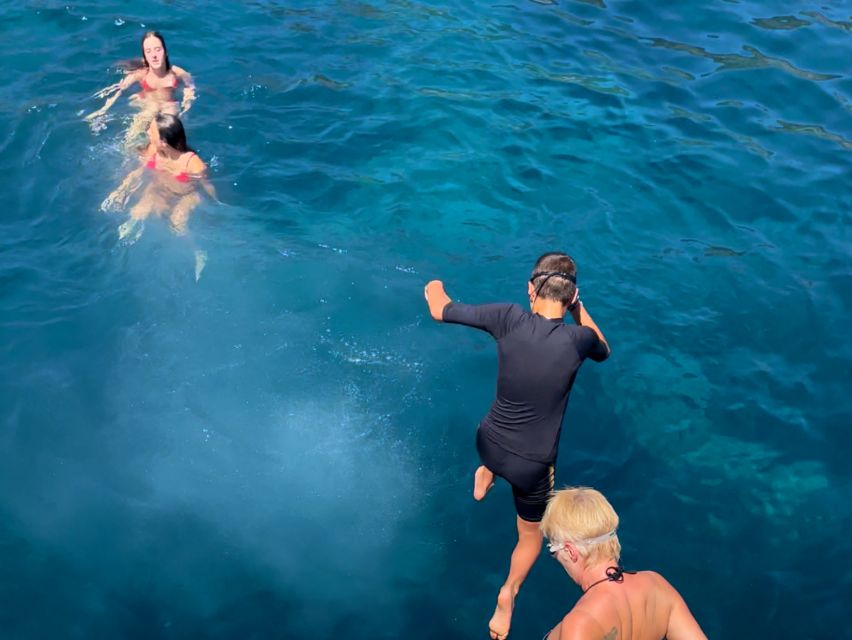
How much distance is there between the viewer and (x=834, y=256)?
10.2 meters

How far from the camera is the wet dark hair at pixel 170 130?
31.7 feet

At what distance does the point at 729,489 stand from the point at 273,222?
5778 millimetres

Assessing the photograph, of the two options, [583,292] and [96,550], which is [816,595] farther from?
[96,550]

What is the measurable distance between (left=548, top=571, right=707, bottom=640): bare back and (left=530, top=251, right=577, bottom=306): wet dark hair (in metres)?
1.74

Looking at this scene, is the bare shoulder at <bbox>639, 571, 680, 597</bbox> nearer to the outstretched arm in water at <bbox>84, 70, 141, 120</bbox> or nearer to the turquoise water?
the turquoise water

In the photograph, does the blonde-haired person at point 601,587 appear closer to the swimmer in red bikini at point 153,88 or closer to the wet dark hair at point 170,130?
the wet dark hair at point 170,130

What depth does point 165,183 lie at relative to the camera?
10.1 metres

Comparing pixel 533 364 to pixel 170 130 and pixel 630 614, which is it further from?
pixel 170 130

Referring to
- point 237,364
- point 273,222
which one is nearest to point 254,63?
point 273,222

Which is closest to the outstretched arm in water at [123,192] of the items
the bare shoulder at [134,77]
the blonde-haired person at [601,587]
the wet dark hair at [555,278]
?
the bare shoulder at [134,77]

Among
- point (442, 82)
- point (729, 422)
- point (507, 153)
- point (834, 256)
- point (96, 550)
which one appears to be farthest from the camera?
point (442, 82)

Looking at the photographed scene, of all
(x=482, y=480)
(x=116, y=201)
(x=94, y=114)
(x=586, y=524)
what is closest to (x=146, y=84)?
(x=94, y=114)

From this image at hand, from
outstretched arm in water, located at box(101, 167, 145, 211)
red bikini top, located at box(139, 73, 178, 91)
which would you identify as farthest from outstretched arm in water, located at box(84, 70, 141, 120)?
outstretched arm in water, located at box(101, 167, 145, 211)

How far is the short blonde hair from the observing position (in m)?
4.68
